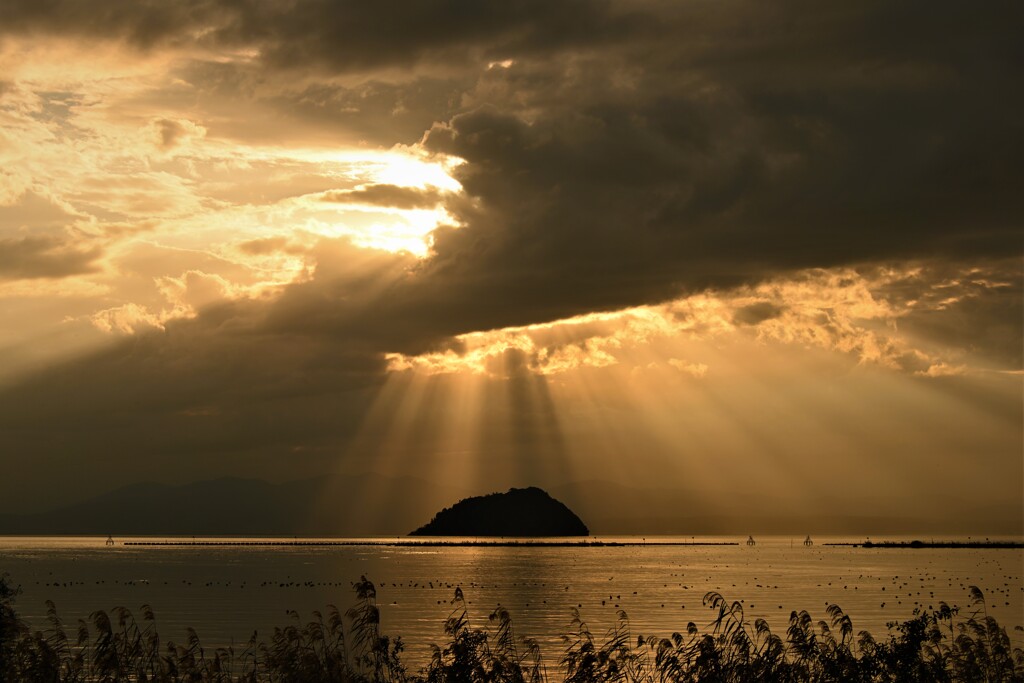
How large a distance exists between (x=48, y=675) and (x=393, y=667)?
37.5 feet

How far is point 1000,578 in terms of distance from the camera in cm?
15650

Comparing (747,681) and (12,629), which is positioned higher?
(12,629)

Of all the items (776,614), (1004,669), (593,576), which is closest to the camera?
(1004,669)

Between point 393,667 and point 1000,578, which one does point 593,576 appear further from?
point 393,667

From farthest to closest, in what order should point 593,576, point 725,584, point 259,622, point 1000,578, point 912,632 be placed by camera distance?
1. point 593,576
2. point 1000,578
3. point 725,584
4. point 259,622
5. point 912,632

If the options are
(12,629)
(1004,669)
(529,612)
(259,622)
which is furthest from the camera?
(529,612)

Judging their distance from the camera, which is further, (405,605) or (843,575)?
(843,575)

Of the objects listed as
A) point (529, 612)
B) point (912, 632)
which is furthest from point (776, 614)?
point (912, 632)

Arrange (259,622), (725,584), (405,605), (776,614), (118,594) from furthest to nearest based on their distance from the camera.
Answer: (725,584), (118,594), (405,605), (776,614), (259,622)

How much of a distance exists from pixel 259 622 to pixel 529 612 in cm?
2597

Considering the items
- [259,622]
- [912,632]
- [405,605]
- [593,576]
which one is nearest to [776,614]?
[405,605]

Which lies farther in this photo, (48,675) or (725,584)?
(725,584)

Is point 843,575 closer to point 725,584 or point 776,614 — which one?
point 725,584

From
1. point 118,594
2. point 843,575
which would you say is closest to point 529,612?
point 118,594
